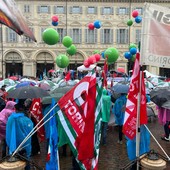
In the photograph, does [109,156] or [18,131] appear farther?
[109,156]

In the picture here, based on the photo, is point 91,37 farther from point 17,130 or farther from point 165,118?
point 17,130

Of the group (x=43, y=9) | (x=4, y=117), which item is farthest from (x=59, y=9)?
(x=4, y=117)

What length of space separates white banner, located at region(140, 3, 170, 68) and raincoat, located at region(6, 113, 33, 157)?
212 cm

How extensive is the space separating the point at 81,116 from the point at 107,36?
3028 cm

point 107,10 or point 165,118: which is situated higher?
point 107,10

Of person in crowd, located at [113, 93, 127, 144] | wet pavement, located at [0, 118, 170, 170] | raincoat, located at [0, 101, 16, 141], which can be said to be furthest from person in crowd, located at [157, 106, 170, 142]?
raincoat, located at [0, 101, 16, 141]

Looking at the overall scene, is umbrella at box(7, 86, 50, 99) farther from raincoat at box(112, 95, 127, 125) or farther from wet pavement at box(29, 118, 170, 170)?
raincoat at box(112, 95, 127, 125)

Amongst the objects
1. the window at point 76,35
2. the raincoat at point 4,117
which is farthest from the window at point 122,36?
the raincoat at point 4,117

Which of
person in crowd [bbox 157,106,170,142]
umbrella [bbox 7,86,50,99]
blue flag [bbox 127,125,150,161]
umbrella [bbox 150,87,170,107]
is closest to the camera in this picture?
blue flag [bbox 127,125,150,161]

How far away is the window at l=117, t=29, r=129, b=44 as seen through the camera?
3372 cm

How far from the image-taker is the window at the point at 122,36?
3372 cm

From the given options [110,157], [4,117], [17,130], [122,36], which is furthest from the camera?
[122,36]

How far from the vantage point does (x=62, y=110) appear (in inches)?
166

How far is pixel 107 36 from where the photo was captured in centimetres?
3369
